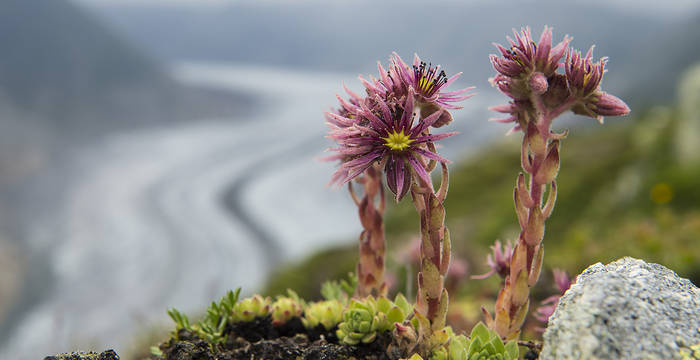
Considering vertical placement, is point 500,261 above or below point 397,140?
below

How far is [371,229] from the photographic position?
2670mm

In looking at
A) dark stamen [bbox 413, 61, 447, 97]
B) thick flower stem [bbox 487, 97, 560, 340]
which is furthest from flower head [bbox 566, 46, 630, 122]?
dark stamen [bbox 413, 61, 447, 97]

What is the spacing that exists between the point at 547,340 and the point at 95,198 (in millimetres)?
25640

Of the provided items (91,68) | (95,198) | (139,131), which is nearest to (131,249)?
(95,198)

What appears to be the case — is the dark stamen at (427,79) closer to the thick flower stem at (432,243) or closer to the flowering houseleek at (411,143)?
the flowering houseleek at (411,143)

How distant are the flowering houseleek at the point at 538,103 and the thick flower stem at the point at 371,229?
733 millimetres

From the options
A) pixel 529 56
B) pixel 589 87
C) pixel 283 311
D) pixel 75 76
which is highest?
pixel 75 76

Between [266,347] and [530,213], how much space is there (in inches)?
57.0

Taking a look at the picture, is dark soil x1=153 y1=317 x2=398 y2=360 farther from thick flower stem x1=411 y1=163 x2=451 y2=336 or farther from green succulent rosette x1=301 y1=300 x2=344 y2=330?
thick flower stem x1=411 y1=163 x2=451 y2=336

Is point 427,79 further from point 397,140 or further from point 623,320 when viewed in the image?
point 623,320

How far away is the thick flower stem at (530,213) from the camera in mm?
2174

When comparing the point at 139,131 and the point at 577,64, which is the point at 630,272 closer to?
the point at 577,64

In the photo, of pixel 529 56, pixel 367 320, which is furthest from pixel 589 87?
pixel 367 320

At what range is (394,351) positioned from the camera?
2428 millimetres
